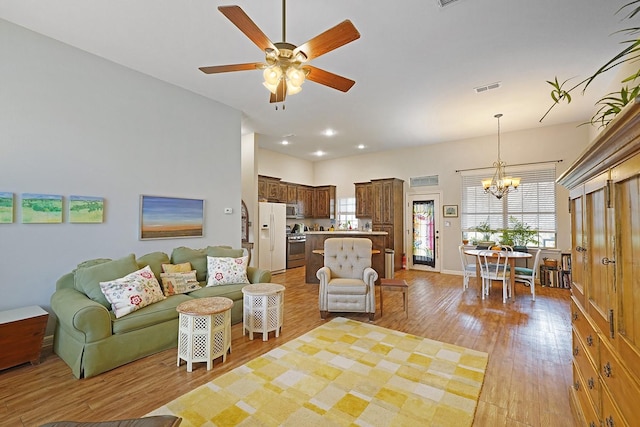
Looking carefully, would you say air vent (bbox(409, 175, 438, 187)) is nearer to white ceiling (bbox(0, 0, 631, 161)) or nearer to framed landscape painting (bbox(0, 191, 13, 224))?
white ceiling (bbox(0, 0, 631, 161))

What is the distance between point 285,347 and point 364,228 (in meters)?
5.92

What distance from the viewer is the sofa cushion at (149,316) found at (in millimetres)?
2648

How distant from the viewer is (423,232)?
7.80 meters

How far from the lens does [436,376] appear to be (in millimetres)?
2482

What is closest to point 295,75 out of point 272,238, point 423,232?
point 272,238

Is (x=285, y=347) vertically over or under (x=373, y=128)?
under

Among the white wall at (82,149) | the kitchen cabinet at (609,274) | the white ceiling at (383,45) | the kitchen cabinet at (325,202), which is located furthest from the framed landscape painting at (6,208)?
the kitchen cabinet at (325,202)

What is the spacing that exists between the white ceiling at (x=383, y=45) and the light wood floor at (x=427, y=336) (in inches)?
130

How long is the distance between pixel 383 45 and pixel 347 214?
6.14 metres

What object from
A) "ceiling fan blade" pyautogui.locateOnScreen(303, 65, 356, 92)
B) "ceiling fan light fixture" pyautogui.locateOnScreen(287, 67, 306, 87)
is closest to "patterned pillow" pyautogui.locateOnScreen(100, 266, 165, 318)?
"ceiling fan light fixture" pyautogui.locateOnScreen(287, 67, 306, 87)

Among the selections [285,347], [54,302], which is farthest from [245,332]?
[54,302]

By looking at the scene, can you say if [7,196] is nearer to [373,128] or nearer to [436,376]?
[436,376]

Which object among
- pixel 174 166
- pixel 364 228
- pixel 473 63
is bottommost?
pixel 364 228

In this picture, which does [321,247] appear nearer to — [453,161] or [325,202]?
[325,202]
